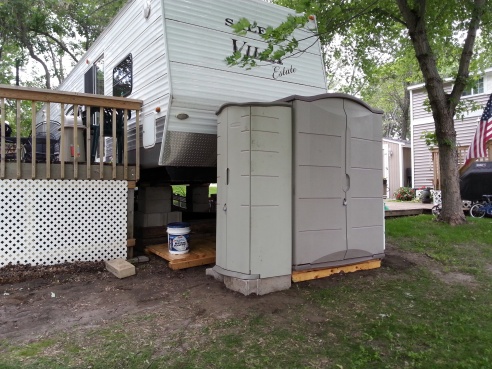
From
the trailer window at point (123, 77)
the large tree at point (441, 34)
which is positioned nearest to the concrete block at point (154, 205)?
the trailer window at point (123, 77)

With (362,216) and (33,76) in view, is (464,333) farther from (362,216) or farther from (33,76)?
(33,76)

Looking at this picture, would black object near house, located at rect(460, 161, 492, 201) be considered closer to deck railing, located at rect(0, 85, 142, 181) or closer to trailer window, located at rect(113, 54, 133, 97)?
deck railing, located at rect(0, 85, 142, 181)

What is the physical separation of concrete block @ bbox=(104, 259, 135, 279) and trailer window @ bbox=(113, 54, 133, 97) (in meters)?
2.65

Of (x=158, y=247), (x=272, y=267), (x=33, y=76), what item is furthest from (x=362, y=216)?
(x=33, y=76)

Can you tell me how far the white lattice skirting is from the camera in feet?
15.2

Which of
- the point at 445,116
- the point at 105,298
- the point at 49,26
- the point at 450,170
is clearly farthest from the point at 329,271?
the point at 49,26

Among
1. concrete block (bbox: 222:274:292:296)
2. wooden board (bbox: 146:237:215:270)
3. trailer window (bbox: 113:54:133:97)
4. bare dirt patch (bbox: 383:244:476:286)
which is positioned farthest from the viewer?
trailer window (bbox: 113:54:133:97)

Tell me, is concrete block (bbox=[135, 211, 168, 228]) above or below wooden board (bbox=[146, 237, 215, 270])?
above

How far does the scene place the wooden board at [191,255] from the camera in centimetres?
495

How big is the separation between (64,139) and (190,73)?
7.07ft

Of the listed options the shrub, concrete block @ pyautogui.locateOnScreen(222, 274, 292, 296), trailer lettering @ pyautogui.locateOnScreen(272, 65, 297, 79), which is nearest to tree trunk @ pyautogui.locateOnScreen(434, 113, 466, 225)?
trailer lettering @ pyautogui.locateOnScreen(272, 65, 297, 79)

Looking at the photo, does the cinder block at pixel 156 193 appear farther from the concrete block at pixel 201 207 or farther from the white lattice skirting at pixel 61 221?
the concrete block at pixel 201 207

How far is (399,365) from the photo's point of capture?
98.3 inches

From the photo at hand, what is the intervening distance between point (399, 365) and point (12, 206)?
15.5 ft
